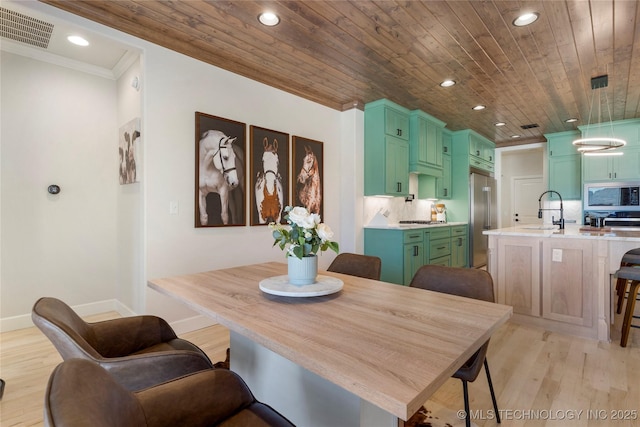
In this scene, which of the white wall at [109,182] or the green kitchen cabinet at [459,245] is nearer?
the white wall at [109,182]

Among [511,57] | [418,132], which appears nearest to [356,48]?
[511,57]

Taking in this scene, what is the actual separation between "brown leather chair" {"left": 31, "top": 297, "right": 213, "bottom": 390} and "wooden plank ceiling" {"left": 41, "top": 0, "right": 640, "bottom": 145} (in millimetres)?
2057

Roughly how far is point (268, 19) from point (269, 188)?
158cm

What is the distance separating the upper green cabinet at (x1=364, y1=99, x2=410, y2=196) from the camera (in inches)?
159

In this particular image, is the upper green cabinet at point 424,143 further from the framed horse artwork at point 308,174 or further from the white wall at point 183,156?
the white wall at point 183,156

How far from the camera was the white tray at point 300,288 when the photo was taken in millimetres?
1304

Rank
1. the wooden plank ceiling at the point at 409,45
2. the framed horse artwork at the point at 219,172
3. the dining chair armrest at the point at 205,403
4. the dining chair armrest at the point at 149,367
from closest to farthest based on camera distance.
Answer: the dining chair armrest at the point at 205,403, the dining chair armrest at the point at 149,367, the wooden plank ceiling at the point at 409,45, the framed horse artwork at the point at 219,172

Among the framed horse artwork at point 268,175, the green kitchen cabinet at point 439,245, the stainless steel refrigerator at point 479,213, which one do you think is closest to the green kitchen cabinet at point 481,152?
the stainless steel refrigerator at point 479,213

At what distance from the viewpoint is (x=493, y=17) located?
2.27 m

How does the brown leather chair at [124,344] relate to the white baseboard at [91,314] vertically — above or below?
above

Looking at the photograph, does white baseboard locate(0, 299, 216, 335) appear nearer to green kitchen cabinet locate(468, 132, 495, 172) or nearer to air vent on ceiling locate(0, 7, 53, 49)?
air vent on ceiling locate(0, 7, 53, 49)

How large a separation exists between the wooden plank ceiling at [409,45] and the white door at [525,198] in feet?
11.3

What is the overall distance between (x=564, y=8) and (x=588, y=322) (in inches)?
96.8

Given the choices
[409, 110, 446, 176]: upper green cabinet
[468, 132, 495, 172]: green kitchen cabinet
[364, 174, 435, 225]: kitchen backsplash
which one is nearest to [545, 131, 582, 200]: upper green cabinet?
[468, 132, 495, 172]: green kitchen cabinet
